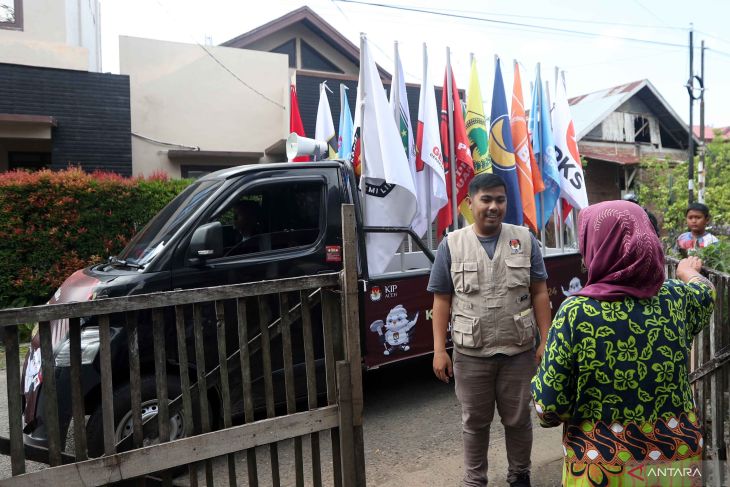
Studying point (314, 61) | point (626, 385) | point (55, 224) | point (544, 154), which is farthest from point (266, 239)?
point (314, 61)

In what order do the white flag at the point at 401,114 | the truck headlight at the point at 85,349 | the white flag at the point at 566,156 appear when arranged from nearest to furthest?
the truck headlight at the point at 85,349
the white flag at the point at 401,114
the white flag at the point at 566,156

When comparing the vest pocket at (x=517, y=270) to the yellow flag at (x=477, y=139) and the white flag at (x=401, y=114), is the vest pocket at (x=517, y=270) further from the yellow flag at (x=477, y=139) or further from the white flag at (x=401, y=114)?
the yellow flag at (x=477, y=139)

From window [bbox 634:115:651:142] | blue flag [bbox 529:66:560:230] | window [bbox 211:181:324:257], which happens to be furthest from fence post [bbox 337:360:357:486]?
window [bbox 634:115:651:142]

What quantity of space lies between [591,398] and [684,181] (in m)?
15.9

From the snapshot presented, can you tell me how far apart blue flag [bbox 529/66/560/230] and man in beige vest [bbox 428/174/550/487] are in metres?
2.80

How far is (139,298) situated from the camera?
2.02 m

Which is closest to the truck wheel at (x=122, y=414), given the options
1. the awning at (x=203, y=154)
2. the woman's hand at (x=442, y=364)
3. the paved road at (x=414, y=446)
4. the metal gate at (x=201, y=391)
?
the metal gate at (x=201, y=391)

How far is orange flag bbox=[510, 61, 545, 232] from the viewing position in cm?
511

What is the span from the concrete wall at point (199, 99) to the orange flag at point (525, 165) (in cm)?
→ 711

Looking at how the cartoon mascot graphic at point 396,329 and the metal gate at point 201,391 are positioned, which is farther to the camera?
the cartoon mascot graphic at point 396,329

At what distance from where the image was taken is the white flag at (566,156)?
213 inches

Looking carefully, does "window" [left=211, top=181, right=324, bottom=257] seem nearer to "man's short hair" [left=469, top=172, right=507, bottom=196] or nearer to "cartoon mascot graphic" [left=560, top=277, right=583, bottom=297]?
"man's short hair" [left=469, top=172, right=507, bottom=196]

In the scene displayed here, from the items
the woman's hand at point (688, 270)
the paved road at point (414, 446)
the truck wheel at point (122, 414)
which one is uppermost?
the woman's hand at point (688, 270)

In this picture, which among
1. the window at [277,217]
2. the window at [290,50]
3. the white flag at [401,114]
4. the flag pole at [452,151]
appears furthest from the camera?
the window at [290,50]
